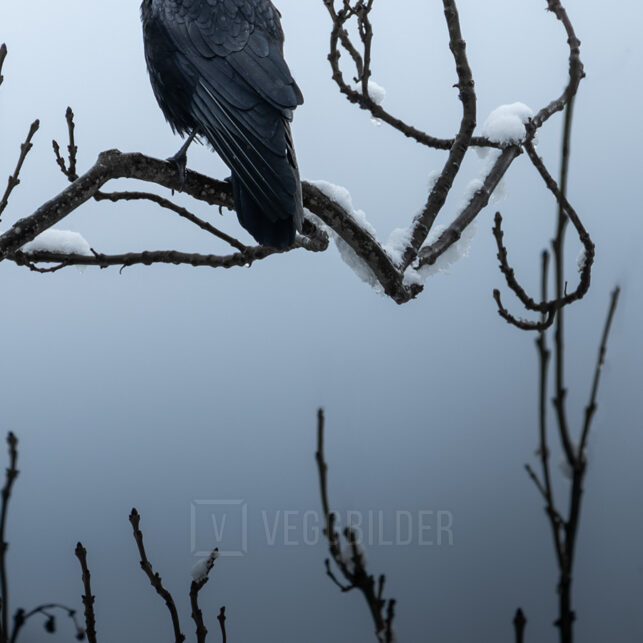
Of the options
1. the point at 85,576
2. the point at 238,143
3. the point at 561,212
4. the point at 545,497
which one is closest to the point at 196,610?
the point at 85,576

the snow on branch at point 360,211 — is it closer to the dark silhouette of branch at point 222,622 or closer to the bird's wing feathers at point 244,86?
the bird's wing feathers at point 244,86

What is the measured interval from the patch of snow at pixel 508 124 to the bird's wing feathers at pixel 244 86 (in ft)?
2.36

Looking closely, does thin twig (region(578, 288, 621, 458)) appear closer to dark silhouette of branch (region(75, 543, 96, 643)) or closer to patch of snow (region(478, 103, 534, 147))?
dark silhouette of branch (region(75, 543, 96, 643))

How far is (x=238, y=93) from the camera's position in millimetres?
2516

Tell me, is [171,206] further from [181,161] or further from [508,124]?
[508,124]

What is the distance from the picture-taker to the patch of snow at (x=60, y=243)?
223 cm

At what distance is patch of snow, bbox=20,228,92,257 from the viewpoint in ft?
7.33

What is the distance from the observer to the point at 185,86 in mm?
2660

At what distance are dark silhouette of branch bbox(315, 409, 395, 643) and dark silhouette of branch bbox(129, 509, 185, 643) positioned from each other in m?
0.69

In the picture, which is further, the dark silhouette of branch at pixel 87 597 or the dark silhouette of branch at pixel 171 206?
the dark silhouette of branch at pixel 171 206

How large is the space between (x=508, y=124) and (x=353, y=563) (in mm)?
2219

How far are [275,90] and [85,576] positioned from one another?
63.7 inches

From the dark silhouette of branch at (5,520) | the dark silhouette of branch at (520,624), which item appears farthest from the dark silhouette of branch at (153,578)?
the dark silhouette of branch at (520,624)

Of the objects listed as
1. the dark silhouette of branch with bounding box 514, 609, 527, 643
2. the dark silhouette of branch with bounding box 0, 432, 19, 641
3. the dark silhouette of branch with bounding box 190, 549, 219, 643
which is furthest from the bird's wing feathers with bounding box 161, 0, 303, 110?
the dark silhouette of branch with bounding box 514, 609, 527, 643
